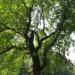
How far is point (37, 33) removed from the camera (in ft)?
70.3

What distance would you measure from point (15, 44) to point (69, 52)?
3392 millimetres

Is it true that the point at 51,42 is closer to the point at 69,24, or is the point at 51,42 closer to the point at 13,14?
the point at 69,24

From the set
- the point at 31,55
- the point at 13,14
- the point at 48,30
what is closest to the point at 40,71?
the point at 31,55

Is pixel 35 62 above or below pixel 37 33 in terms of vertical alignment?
below

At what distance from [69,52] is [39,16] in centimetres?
293

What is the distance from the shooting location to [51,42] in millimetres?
21250

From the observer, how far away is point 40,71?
21438 millimetres

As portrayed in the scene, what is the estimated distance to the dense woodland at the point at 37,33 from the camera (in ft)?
66.5

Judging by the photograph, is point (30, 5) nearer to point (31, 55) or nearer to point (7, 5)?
point (7, 5)

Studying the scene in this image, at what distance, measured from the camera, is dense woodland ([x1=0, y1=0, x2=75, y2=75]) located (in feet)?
66.5

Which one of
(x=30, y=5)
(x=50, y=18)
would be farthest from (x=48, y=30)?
(x=30, y=5)

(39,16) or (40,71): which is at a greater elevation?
(39,16)

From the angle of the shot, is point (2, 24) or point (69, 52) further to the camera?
point (69, 52)

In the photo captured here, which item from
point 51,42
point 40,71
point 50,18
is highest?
point 50,18
